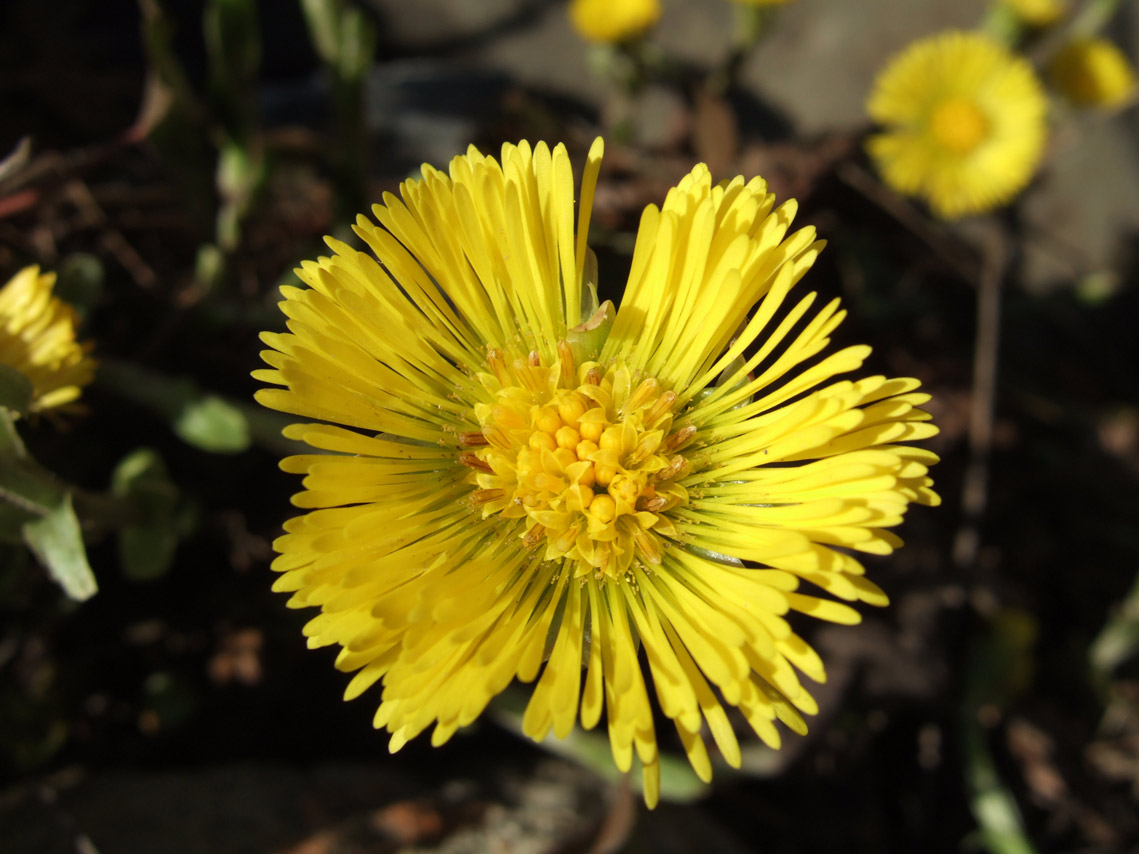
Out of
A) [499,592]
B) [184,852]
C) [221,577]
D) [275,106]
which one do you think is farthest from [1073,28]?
[184,852]

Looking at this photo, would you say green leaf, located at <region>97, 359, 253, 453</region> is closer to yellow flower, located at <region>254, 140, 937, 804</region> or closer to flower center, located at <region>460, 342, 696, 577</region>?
yellow flower, located at <region>254, 140, 937, 804</region>

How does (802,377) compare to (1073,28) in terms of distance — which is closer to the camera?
(802,377)

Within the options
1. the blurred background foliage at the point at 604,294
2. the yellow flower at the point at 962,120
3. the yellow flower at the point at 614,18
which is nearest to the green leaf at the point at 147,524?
the blurred background foliage at the point at 604,294

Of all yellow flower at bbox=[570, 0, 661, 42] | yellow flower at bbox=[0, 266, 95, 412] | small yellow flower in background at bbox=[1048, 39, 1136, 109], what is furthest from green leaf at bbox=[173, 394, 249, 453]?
small yellow flower in background at bbox=[1048, 39, 1136, 109]

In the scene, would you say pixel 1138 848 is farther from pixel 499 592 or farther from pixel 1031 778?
pixel 499 592

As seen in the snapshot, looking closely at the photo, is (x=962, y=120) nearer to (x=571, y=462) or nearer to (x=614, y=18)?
(x=614, y=18)

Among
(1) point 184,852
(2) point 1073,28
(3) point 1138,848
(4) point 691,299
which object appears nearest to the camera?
(4) point 691,299

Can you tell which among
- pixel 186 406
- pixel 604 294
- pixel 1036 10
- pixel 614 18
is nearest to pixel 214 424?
pixel 186 406
